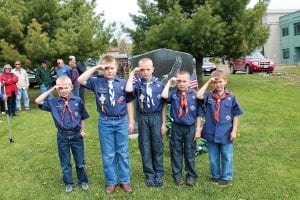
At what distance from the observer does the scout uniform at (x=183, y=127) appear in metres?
5.61

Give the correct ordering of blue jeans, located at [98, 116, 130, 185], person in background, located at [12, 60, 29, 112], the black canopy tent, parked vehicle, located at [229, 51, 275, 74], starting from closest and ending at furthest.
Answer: blue jeans, located at [98, 116, 130, 185] < the black canopy tent < person in background, located at [12, 60, 29, 112] < parked vehicle, located at [229, 51, 275, 74]

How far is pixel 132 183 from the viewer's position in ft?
19.6

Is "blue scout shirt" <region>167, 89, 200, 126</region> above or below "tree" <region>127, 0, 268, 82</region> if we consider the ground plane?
below

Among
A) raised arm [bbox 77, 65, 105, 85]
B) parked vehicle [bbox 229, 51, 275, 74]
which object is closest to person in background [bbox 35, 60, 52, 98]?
raised arm [bbox 77, 65, 105, 85]

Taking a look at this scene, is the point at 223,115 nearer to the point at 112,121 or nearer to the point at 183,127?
the point at 183,127

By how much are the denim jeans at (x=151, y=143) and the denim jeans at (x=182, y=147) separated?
0.19 m

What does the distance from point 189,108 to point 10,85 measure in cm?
918

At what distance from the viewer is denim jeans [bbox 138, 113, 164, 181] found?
5574mm

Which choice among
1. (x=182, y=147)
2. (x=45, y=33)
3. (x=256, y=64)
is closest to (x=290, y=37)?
(x=256, y=64)

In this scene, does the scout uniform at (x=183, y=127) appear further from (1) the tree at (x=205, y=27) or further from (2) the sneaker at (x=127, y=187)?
(1) the tree at (x=205, y=27)

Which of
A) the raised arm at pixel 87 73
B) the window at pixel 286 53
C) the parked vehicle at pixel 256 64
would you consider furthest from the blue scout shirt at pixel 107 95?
the window at pixel 286 53

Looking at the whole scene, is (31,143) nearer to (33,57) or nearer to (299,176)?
(299,176)

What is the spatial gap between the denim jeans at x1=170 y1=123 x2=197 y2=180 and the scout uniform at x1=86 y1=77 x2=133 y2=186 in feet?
2.11

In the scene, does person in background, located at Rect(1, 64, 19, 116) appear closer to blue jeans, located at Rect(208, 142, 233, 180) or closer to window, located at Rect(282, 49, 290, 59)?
blue jeans, located at Rect(208, 142, 233, 180)
